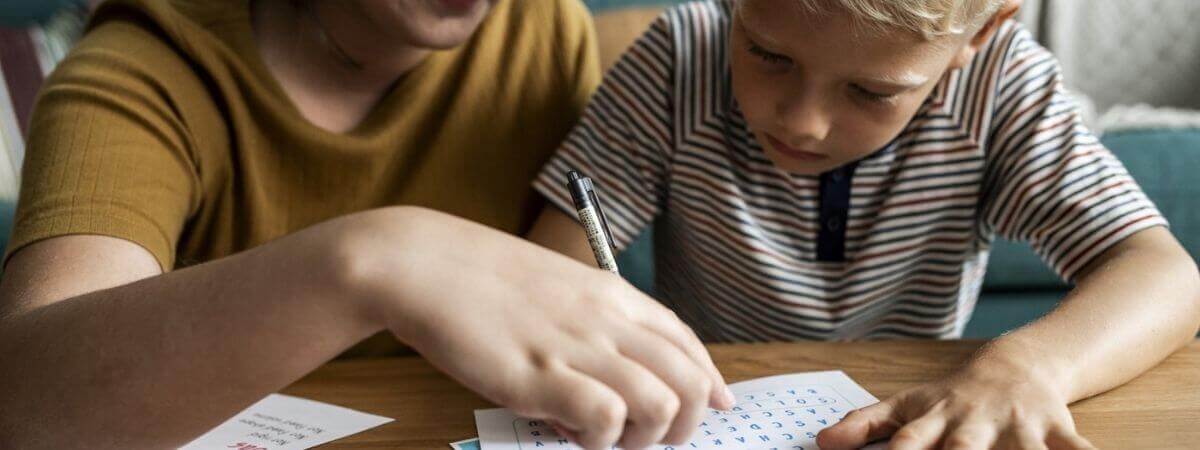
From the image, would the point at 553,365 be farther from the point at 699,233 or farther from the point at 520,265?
the point at 699,233

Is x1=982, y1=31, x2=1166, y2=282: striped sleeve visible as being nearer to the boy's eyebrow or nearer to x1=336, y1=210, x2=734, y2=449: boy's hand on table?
the boy's eyebrow

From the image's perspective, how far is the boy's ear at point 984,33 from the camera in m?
0.88

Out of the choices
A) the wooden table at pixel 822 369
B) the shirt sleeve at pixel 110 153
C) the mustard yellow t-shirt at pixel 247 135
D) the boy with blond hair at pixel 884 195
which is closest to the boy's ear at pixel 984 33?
the boy with blond hair at pixel 884 195

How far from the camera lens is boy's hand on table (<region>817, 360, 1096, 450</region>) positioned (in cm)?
66

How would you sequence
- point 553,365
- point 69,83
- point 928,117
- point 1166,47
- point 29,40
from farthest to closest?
point 1166,47
point 29,40
point 928,117
point 69,83
point 553,365

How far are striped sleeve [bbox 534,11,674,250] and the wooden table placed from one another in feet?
0.73

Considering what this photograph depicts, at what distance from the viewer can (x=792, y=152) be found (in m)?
0.91

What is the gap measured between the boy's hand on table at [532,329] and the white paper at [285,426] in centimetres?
25

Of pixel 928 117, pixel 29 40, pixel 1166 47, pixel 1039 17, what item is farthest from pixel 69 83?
pixel 1166 47

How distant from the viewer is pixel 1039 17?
6.97 feet

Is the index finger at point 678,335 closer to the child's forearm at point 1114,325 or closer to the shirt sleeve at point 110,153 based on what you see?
the child's forearm at point 1114,325

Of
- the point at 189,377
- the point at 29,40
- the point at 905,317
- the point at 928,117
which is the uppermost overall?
the point at 928,117

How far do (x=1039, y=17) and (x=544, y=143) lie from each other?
4.73 ft

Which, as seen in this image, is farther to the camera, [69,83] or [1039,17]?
[1039,17]
